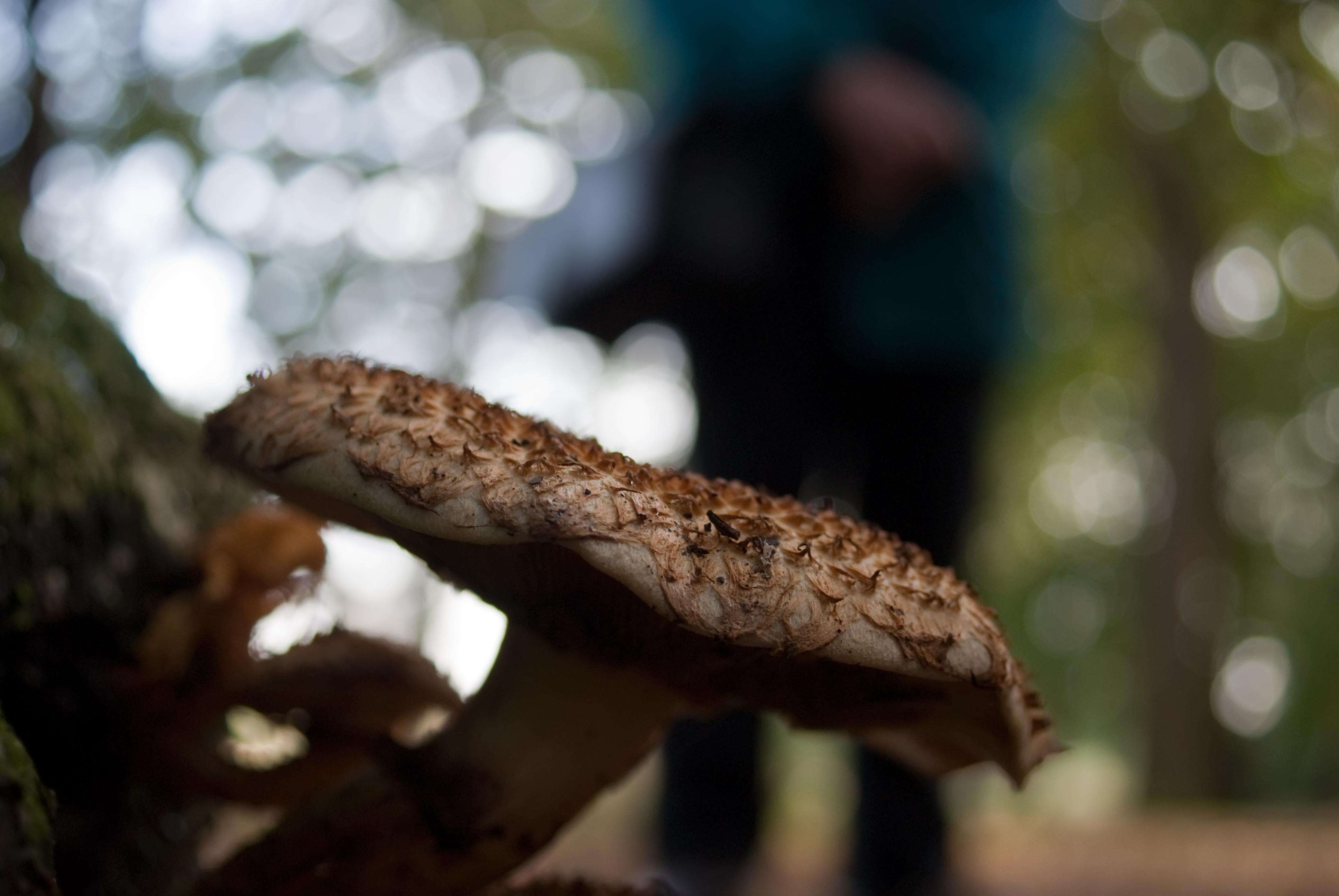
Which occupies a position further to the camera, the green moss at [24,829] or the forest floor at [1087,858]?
the forest floor at [1087,858]

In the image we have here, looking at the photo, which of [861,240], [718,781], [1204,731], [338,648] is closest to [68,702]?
[338,648]

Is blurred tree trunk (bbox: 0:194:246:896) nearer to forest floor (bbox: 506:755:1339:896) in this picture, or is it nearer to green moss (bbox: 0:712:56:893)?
green moss (bbox: 0:712:56:893)

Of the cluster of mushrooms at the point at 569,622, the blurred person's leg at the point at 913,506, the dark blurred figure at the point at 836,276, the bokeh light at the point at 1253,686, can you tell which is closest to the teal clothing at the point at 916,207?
the dark blurred figure at the point at 836,276

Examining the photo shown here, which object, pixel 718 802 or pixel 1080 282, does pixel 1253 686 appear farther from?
pixel 718 802

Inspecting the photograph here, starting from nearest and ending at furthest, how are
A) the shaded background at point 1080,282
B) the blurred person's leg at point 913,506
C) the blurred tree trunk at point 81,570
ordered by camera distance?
1. the blurred tree trunk at point 81,570
2. the blurred person's leg at point 913,506
3. the shaded background at point 1080,282

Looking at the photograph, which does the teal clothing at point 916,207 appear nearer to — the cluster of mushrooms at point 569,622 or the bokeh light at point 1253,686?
the cluster of mushrooms at point 569,622

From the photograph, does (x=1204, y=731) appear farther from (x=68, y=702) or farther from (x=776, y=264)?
(x=68, y=702)

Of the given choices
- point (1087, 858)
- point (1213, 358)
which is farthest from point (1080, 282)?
point (1087, 858)

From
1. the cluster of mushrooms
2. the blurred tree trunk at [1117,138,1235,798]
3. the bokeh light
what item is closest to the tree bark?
the blurred tree trunk at [1117,138,1235,798]
